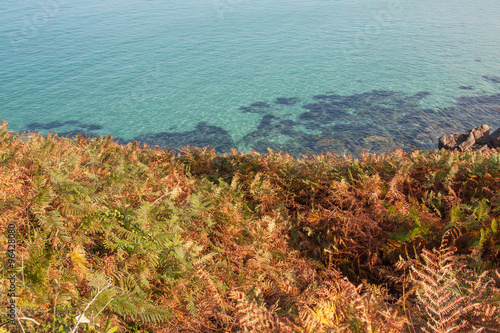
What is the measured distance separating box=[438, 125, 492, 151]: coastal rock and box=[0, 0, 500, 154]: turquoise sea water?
46.3 inches

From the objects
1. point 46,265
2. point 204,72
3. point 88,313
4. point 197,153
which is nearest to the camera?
point 88,313

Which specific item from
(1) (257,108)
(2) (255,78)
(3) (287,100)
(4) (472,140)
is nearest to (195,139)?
(1) (257,108)

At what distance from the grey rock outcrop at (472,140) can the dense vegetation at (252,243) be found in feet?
24.8

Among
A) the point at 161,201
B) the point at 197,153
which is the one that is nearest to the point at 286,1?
the point at 197,153

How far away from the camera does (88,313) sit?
309 centimetres

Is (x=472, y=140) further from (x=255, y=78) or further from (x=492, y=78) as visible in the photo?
(x=255, y=78)

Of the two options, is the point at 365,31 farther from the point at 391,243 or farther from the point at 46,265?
the point at 46,265

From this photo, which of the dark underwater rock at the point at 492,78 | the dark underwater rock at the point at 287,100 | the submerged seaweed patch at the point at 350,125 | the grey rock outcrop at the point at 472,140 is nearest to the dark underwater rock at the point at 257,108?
the submerged seaweed patch at the point at 350,125

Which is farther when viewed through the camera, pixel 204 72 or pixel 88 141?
pixel 204 72

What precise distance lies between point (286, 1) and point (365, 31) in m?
Result: 20.1

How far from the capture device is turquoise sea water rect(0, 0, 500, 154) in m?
16.9

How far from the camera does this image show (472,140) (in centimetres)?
1357

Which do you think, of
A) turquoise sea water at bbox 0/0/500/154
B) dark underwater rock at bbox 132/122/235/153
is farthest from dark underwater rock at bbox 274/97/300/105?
dark underwater rock at bbox 132/122/235/153

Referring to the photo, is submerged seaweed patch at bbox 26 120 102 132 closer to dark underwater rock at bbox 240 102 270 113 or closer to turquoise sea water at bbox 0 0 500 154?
turquoise sea water at bbox 0 0 500 154
